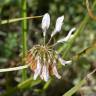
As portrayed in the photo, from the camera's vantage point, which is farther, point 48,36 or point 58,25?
point 48,36

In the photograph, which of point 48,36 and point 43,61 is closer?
point 43,61

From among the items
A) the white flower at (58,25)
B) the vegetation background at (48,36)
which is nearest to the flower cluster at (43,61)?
the white flower at (58,25)

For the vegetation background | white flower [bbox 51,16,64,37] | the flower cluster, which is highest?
the vegetation background

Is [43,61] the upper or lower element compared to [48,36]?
lower

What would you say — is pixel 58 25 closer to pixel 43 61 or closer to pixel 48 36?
pixel 43 61

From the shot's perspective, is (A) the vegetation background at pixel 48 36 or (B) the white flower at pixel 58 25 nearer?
(B) the white flower at pixel 58 25

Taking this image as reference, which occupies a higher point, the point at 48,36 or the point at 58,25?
the point at 48,36

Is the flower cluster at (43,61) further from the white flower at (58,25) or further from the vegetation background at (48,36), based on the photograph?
the vegetation background at (48,36)

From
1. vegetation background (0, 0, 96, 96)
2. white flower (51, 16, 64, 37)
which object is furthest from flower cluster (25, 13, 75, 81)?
vegetation background (0, 0, 96, 96)

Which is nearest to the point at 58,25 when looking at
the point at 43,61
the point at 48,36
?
the point at 43,61

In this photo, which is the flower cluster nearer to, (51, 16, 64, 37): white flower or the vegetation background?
(51, 16, 64, 37): white flower

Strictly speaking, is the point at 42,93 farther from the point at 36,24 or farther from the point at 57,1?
the point at 57,1
